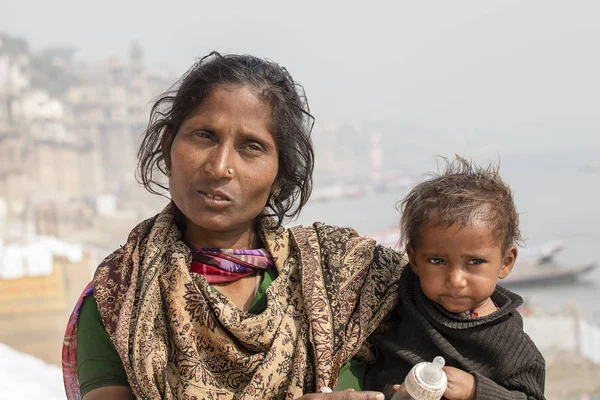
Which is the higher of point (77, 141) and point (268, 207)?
point (268, 207)

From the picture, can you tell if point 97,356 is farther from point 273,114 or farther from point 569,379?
point 569,379

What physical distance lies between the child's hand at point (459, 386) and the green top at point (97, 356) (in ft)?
0.91

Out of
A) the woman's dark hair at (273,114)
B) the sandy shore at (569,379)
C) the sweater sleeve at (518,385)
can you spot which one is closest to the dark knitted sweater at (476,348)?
the sweater sleeve at (518,385)

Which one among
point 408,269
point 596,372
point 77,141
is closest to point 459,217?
point 408,269

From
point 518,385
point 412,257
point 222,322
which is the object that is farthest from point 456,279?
point 222,322

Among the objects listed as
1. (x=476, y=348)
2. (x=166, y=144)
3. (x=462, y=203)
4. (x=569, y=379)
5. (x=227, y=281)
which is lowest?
(x=569, y=379)

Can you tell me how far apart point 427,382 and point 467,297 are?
0.34m

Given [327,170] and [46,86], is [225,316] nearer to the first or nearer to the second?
A: [46,86]

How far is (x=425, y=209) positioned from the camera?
1818mm

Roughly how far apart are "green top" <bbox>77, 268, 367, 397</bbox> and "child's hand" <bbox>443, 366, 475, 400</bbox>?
0.28m

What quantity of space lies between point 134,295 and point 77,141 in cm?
3123

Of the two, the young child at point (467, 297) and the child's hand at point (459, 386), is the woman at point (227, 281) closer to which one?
the young child at point (467, 297)

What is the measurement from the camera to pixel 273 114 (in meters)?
1.92

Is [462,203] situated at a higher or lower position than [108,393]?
higher
